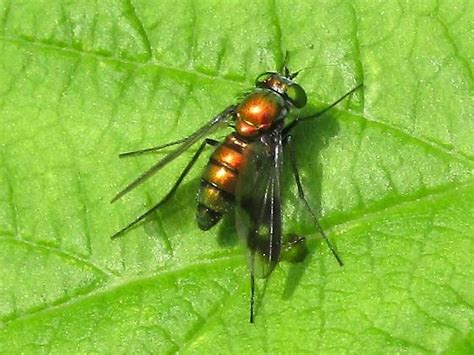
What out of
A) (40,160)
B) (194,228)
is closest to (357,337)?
(194,228)

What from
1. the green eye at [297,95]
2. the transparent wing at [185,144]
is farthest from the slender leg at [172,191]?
the green eye at [297,95]

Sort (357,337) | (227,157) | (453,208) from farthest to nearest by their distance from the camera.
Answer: (227,157) → (453,208) → (357,337)

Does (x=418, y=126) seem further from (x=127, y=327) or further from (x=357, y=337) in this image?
(x=127, y=327)

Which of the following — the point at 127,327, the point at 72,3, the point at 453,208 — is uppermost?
the point at 72,3

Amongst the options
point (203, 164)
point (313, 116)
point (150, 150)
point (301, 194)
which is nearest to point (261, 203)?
point (301, 194)

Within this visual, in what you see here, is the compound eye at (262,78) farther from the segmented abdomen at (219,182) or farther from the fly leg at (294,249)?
the fly leg at (294,249)

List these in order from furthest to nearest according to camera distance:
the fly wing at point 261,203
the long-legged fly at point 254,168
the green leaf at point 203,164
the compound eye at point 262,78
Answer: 1. the compound eye at point 262,78
2. the long-legged fly at point 254,168
3. the fly wing at point 261,203
4. the green leaf at point 203,164

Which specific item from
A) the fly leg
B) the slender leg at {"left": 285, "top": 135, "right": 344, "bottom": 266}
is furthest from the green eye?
the fly leg
